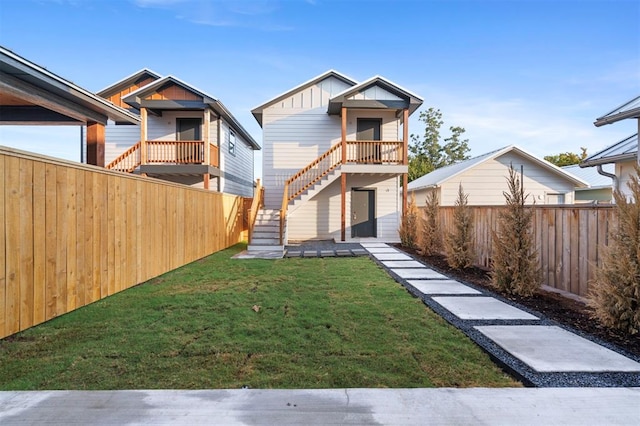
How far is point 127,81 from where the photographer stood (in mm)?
15000

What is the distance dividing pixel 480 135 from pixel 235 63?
36.1 m

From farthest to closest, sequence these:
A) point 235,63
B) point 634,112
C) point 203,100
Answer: point 235,63
point 203,100
point 634,112

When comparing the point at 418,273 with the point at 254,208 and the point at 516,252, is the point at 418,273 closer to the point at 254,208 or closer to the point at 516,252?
the point at 516,252

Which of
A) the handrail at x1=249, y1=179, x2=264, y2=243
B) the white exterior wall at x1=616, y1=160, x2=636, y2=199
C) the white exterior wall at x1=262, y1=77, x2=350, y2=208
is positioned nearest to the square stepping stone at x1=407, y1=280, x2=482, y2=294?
the white exterior wall at x1=616, y1=160, x2=636, y2=199

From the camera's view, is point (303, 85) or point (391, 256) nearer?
point (391, 256)

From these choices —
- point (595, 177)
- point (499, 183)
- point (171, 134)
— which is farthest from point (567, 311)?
point (595, 177)

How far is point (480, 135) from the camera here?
1686 inches

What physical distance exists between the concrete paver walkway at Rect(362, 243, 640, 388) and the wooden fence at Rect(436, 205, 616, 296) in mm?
1140

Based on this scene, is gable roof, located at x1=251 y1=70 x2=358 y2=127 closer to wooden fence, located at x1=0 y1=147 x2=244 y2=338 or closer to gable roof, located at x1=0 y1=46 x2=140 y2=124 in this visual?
gable roof, located at x1=0 y1=46 x2=140 y2=124

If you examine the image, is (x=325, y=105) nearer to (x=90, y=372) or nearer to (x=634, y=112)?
(x=634, y=112)

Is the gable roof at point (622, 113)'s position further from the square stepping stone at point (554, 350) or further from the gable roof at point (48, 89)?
the gable roof at point (48, 89)

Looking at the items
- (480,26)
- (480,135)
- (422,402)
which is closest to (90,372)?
(422,402)

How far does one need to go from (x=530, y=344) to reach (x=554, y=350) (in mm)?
197

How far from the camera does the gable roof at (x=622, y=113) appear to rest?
20.7ft
